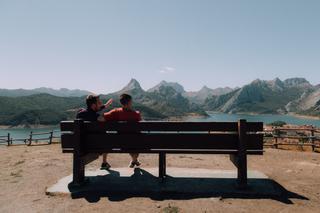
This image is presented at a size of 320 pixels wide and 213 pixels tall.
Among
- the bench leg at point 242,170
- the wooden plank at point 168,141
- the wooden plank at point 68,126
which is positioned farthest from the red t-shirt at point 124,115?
the bench leg at point 242,170

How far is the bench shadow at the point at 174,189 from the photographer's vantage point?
249 inches

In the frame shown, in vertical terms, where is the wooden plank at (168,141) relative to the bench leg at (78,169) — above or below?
above

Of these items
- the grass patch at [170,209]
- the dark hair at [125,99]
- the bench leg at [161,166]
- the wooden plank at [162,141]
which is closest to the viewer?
the grass patch at [170,209]

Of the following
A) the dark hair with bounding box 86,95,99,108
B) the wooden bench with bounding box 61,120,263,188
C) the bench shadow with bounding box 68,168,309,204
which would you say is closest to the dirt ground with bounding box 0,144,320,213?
the bench shadow with bounding box 68,168,309,204

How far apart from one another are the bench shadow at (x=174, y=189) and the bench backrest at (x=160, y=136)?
80cm

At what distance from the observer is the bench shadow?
6.31 meters

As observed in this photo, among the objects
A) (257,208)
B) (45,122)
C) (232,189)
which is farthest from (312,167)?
(45,122)

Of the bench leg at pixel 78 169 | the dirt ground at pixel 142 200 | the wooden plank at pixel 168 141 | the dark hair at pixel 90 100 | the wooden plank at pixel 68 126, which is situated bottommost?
the dirt ground at pixel 142 200

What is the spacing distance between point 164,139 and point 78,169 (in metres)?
2.01

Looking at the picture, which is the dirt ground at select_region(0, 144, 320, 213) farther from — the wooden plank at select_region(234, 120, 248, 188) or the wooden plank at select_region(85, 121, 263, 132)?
the wooden plank at select_region(85, 121, 263, 132)

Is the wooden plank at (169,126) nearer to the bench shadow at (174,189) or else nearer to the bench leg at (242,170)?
the bench leg at (242,170)

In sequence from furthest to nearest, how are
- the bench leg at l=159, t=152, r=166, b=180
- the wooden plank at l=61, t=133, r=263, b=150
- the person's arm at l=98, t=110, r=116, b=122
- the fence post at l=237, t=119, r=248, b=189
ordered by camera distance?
1. the person's arm at l=98, t=110, r=116, b=122
2. the bench leg at l=159, t=152, r=166, b=180
3. the wooden plank at l=61, t=133, r=263, b=150
4. the fence post at l=237, t=119, r=248, b=189

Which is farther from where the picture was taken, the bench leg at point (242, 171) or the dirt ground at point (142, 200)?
the bench leg at point (242, 171)

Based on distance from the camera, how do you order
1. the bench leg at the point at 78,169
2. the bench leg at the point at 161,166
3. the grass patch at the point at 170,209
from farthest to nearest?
the bench leg at the point at 161,166 < the bench leg at the point at 78,169 < the grass patch at the point at 170,209
